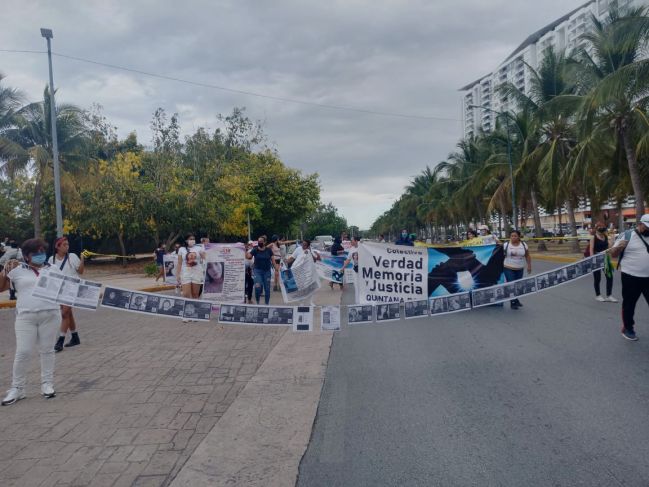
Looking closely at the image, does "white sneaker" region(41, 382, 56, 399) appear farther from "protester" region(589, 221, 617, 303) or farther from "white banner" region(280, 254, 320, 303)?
"protester" region(589, 221, 617, 303)

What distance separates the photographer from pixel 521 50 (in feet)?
447

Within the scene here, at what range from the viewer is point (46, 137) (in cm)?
2828

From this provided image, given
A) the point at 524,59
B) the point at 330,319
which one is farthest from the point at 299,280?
the point at 524,59

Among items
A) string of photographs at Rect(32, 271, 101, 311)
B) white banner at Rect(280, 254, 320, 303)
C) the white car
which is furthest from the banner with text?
the white car

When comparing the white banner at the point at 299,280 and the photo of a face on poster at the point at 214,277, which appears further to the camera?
the photo of a face on poster at the point at 214,277

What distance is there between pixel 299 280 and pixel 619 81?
12.8 meters

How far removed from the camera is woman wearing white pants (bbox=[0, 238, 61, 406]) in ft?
18.4

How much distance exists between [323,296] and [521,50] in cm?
13934

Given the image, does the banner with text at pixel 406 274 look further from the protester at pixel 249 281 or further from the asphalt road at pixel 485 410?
the protester at pixel 249 281

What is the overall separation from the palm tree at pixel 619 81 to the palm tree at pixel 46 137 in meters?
23.8

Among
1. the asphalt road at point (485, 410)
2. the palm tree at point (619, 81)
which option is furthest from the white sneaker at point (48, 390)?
the palm tree at point (619, 81)

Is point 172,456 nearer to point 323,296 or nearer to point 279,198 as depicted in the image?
point 323,296

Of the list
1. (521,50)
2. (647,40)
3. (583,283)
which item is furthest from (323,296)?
(521,50)

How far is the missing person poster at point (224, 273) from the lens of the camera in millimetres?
11766
